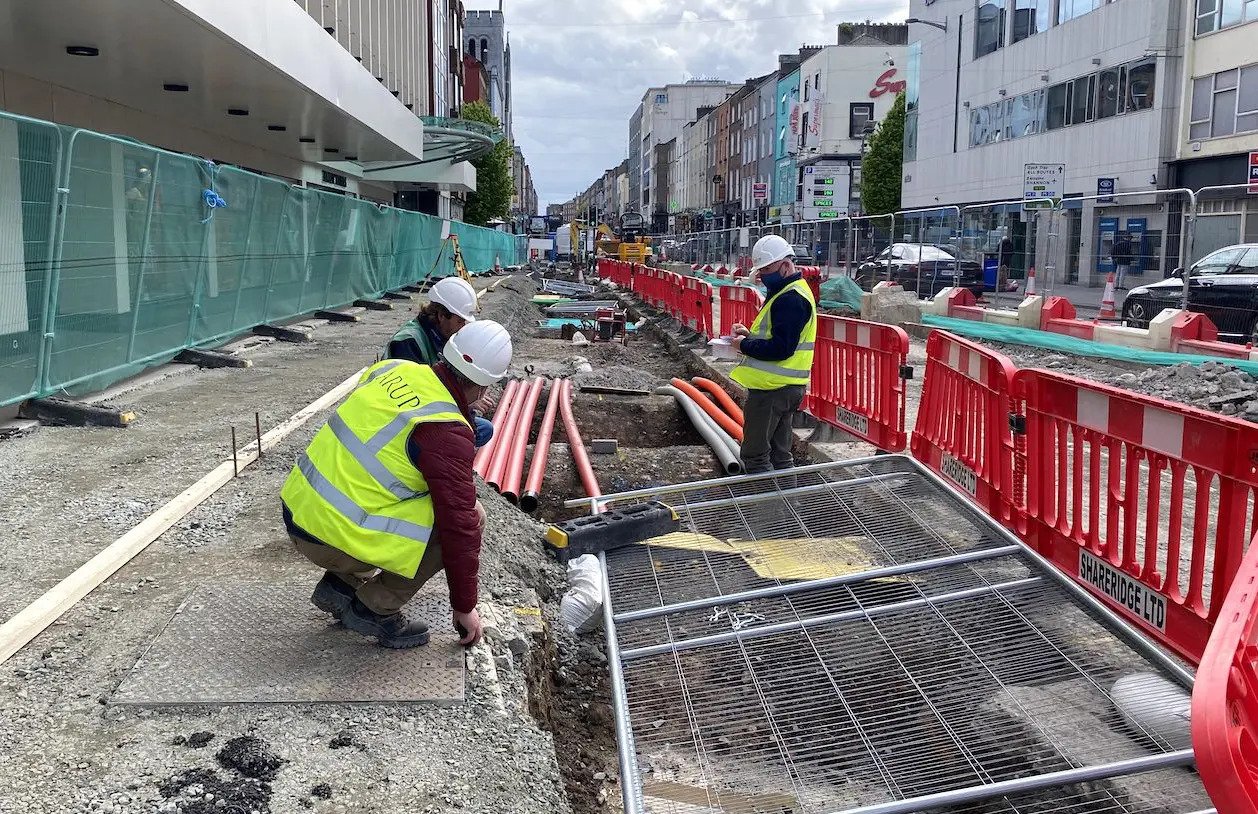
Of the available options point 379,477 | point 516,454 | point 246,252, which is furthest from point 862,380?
point 246,252

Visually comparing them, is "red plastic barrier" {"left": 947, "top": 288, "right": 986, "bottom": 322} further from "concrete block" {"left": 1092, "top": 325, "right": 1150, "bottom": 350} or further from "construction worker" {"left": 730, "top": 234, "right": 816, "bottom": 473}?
"construction worker" {"left": 730, "top": 234, "right": 816, "bottom": 473}

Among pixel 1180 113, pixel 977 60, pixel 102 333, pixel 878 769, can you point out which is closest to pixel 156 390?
pixel 102 333

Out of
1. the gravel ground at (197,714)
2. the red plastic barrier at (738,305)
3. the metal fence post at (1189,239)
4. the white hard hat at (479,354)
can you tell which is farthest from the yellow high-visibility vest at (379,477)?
the metal fence post at (1189,239)

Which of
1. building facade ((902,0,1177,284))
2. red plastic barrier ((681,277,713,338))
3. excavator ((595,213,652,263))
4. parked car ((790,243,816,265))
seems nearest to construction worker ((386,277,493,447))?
red plastic barrier ((681,277,713,338))

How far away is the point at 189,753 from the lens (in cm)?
313

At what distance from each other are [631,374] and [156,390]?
6.88 meters

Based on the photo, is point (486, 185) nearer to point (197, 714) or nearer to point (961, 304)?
point (961, 304)

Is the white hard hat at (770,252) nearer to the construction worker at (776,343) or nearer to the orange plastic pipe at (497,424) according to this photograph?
the construction worker at (776,343)

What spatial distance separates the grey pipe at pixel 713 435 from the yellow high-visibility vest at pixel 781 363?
106cm

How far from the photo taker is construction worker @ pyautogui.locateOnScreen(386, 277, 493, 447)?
516 cm

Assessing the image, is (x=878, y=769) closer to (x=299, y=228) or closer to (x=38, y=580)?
(x=38, y=580)

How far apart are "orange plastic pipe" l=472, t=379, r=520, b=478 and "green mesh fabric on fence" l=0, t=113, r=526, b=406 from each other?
3047 millimetres

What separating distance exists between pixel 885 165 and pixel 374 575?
57.5 m

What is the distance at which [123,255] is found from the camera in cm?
859
